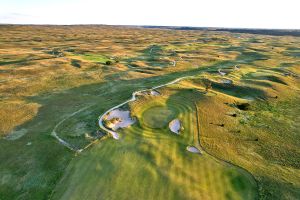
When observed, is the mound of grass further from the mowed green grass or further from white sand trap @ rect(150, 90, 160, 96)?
the mowed green grass

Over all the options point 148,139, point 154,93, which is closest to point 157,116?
point 148,139

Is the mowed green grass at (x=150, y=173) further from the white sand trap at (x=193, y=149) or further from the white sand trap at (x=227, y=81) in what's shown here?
the white sand trap at (x=227, y=81)

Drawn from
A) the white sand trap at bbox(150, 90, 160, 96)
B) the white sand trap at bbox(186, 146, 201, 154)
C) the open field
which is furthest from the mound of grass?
the white sand trap at bbox(186, 146, 201, 154)

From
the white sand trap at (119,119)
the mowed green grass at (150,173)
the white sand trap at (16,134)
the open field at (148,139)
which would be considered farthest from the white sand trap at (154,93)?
the white sand trap at (16,134)

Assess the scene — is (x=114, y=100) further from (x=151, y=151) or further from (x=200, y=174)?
(x=200, y=174)

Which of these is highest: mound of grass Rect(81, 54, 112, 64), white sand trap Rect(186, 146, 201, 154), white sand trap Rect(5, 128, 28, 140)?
white sand trap Rect(186, 146, 201, 154)

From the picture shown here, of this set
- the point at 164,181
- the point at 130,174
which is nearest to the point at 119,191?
the point at 130,174

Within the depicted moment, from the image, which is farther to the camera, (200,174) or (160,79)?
(160,79)
